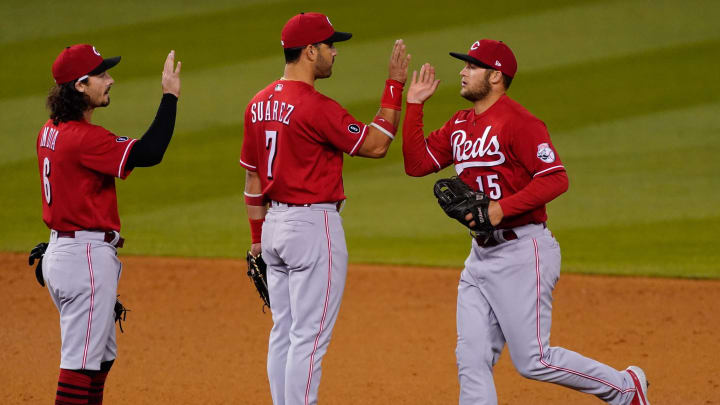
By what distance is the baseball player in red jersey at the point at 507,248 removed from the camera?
451 centimetres

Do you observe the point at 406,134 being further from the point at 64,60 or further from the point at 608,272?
the point at 608,272

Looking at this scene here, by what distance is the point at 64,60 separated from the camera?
14.8ft

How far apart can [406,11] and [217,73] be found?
4000 mm

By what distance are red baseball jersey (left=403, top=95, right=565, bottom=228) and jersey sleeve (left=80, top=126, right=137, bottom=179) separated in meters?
1.46

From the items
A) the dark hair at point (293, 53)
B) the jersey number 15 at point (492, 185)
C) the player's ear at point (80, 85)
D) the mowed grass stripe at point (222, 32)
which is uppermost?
the mowed grass stripe at point (222, 32)

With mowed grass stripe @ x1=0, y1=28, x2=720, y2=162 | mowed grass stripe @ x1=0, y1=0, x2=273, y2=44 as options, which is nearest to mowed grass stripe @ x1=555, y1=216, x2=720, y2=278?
mowed grass stripe @ x1=0, y1=28, x2=720, y2=162

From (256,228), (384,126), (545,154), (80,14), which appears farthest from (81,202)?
(80,14)

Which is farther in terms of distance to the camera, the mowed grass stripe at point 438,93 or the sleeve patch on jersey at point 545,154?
the mowed grass stripe at point 438,93

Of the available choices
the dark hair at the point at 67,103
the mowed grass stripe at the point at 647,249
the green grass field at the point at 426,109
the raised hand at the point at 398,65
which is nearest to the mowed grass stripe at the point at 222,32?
the green grass field at the point at 426,109

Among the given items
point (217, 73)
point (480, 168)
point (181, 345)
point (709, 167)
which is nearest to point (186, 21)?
point (217, 73)

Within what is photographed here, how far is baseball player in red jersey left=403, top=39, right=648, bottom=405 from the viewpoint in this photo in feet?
14.8

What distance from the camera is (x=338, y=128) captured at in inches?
176

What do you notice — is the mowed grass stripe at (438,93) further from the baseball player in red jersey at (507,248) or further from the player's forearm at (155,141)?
the player's forearm at (155,141)

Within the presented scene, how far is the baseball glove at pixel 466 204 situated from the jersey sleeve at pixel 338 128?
0.50 metres
